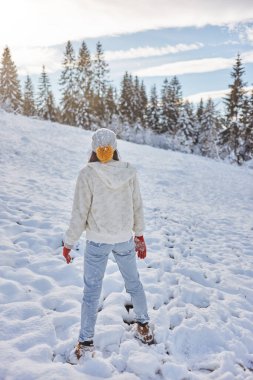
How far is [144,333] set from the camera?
390 cm

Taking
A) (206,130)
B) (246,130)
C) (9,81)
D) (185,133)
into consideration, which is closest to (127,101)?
(185,133)

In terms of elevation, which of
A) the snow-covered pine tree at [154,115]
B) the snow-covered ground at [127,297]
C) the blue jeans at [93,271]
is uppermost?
the snow-covered pine tree at [154,115]

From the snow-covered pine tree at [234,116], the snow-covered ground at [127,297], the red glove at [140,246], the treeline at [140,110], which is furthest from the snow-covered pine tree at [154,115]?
the red glove at [140,246]

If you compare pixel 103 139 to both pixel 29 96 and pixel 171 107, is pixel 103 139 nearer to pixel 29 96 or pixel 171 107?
pixel 171 107

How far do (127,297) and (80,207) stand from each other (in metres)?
2.00

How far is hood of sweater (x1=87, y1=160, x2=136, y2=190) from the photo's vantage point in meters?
3.33

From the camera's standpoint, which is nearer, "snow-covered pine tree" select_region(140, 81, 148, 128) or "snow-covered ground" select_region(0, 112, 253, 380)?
"snow-covered ground" select_region(0, 112, 253, 380)

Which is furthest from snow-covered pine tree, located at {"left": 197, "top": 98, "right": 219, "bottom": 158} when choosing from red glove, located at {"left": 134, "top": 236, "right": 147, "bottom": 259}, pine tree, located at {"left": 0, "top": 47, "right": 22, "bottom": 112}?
red glove, located at {"left": 134, "top": 236, "right": 147, "bottom": 259}

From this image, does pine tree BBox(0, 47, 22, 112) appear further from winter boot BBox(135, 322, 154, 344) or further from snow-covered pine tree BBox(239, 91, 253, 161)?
winter boot BBox(135, 322, 154, 344)

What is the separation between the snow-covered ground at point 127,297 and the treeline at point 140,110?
1283 inches

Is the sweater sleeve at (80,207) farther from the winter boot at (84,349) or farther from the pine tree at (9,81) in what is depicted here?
the pine tree at (9,81)

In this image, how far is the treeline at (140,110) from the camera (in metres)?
41.0

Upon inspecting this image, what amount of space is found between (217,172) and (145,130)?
32301mm

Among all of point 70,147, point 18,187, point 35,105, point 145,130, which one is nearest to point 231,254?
point 18,187
